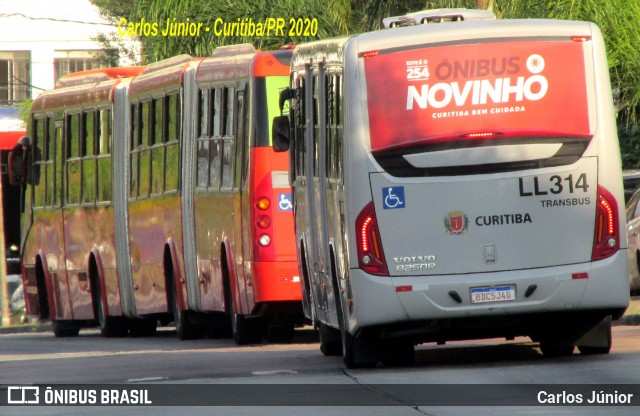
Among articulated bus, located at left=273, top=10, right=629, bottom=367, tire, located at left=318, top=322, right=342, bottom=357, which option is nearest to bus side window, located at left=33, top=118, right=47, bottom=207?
tire, located at left=318, top=322, right=342, bottom=357

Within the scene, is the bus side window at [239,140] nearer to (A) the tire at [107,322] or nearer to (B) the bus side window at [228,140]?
(B) the bus side window at [228,140]

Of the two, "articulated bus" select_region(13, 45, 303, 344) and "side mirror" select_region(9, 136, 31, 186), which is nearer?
"articulated bus" select_region(13, 45, 303, 344)

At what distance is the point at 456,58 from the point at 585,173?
138 cm

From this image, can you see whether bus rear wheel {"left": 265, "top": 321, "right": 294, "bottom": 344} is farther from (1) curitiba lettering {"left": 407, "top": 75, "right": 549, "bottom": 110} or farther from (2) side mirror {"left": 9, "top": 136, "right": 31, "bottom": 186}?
(2) side mirror {"left": 9, "top": 136, "right": 31, "bottom": 186}

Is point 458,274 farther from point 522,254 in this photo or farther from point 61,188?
point 61,188

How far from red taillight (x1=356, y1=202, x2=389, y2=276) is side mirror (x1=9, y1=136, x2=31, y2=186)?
1539cm

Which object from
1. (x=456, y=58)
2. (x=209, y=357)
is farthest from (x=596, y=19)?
(x=456, y=58)

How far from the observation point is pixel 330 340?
18.6 meters

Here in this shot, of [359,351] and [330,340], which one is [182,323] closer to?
[330,340]

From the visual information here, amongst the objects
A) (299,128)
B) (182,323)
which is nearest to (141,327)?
(182,323)

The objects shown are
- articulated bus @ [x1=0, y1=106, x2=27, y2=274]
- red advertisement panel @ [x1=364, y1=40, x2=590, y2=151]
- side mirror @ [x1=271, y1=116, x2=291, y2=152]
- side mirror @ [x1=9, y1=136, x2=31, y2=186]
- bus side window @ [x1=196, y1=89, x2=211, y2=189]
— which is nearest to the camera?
red advertisement panel @ [x1=364, y1=40, x2=590, y2=151]

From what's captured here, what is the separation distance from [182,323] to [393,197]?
9.88 metres

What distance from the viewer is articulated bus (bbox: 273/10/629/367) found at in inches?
598

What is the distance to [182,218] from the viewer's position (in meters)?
23.9
